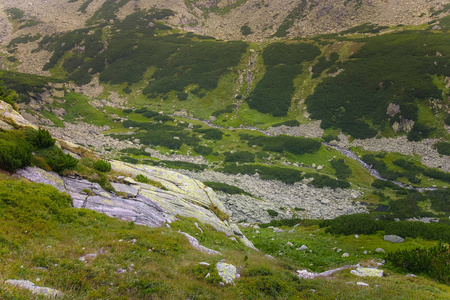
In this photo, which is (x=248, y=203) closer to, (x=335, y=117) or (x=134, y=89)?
(x=335, y=117)

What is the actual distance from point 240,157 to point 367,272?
127 ft

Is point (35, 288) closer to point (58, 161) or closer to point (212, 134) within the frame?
point (58, 161)

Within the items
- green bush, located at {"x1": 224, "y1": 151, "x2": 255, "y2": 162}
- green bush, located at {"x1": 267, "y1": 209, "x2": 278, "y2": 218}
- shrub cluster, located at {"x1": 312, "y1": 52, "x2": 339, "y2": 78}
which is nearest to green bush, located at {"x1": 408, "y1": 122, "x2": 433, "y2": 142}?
shrub cluster, located at {"x1": 312, "y1": 52, "x2": 339, "y2": 78}

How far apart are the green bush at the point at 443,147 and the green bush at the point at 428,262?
144 ft

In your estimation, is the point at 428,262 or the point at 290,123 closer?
the point at 428,262

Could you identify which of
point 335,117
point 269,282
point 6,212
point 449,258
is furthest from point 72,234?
point 335,117

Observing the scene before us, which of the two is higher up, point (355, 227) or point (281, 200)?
point (355, 227)

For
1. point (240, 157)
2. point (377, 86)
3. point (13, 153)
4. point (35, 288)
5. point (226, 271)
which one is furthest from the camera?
point (377, 86)

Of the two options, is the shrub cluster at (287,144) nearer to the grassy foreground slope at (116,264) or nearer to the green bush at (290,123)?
the green bush at (290,123)

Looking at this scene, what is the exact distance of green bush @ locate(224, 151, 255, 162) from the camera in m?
49.8

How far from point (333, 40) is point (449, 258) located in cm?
8428

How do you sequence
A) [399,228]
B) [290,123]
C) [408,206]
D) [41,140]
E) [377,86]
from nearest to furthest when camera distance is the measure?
[41,140]
[399,228]
[408,206]
[377,86]
[290,123]

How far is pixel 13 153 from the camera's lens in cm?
1132

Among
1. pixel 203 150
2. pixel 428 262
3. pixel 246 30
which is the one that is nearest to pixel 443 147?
pixel 203 150
